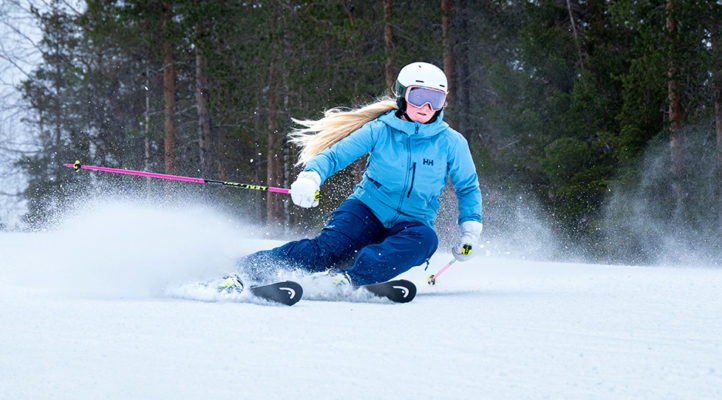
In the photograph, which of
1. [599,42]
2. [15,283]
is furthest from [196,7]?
[15,283]

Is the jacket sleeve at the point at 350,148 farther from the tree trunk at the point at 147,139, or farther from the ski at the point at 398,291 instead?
the tree trunk at the point at 147,139

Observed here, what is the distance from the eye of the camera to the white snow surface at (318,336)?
2.07m

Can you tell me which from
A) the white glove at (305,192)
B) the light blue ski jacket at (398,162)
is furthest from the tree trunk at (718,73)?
the white glove at (305,192)

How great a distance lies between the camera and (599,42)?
1541 centimetres

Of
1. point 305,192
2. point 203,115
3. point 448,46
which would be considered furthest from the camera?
point 203,115

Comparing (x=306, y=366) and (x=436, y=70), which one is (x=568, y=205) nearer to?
(x=436, y=70)

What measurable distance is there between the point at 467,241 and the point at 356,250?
725 mm

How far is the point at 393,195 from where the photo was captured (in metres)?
4.54

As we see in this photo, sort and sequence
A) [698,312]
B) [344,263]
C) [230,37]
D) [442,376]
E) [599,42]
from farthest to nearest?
[230,37], [599,42], [344,263], [698,312], [442,376]

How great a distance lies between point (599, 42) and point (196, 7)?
9545 millimetres

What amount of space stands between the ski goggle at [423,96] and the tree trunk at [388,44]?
34.4ft

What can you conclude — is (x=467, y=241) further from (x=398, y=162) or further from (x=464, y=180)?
(x=398, y=162)

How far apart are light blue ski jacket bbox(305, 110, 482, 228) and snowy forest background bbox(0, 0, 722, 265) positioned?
3469mm

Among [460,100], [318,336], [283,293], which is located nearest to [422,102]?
[283,293]
